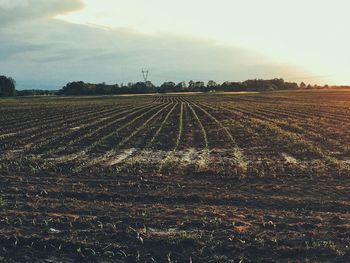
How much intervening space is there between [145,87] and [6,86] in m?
46.4

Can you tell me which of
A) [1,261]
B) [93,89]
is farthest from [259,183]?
[93,89]

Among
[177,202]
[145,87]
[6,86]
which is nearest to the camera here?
[177,202]

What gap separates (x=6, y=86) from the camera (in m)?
144

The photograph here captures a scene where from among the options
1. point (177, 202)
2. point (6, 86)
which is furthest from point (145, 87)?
point (177, 202)

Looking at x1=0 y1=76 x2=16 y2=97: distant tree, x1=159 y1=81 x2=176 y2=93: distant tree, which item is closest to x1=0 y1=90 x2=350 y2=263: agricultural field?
x1=0 y1=76 x2=16 y2=97: distant tree

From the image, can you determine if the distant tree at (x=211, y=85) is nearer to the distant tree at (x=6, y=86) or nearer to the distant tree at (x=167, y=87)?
the distant tree at (x=167, y=87)

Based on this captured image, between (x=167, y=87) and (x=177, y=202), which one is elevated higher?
(x=177, y=202)

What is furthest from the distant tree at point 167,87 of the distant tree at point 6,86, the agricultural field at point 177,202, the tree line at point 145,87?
the agricultural field at point 177,202

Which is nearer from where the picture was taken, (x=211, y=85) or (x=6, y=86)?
(x=6, y=86)

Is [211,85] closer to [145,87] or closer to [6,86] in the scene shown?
[145,87]

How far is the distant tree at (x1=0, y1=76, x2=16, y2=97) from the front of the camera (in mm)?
143250

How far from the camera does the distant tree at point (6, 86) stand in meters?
143

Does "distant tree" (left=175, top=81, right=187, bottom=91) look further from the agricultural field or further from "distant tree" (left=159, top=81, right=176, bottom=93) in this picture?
the agricultural field

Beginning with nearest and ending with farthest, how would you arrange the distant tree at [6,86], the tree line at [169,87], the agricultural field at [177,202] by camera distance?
the agricultural field at [177,202] < the distant tree at [6,86] < the tree line at [169,87]
